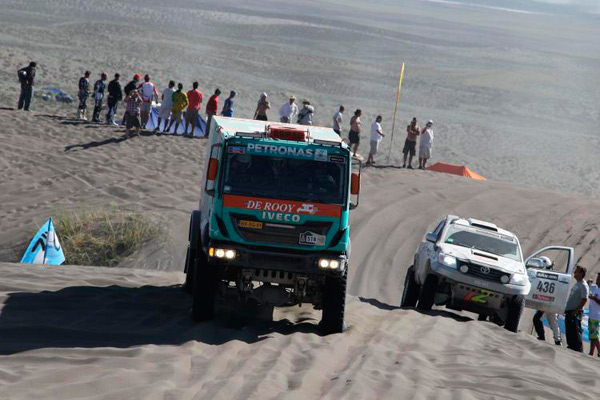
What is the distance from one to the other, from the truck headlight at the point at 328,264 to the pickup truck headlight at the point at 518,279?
3.96 metres

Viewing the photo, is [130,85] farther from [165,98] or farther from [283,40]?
[283,40]

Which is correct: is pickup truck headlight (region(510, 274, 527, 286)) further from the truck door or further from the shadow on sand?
the shadow on sand

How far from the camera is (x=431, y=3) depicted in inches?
6703

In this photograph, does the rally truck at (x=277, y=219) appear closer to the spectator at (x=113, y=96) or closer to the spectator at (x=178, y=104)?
the spectator at (x=178, y=104)

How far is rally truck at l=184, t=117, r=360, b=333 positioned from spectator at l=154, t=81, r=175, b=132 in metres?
15.7

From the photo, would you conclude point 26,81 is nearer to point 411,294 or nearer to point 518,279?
point 411,294

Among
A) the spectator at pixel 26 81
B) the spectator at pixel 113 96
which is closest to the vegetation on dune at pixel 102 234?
the spectator at pixel 113 96

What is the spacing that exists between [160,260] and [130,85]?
35.2ft

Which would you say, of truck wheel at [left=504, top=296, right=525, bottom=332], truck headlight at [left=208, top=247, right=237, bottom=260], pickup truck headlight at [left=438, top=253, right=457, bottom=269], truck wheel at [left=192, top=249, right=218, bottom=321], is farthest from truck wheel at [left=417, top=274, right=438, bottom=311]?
truck headlight at [left=208, top=247, right=237, bottom=260]

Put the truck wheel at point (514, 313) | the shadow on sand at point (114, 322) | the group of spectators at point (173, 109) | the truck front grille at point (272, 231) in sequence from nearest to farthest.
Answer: the shadow on sand at point (114, 322) → the truck front grille at point (272, 231) → the truck wheel at point (514, 313) → the group of spectators at point (173, 109)

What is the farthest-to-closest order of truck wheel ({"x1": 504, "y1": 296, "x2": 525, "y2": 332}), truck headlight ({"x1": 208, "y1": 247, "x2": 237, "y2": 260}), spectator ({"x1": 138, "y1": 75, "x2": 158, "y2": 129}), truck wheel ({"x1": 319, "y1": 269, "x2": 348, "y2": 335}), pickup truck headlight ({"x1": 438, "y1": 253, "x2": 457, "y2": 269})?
1. spectator ({"x1": 138, "y1": 75, "x2": 158, "y2": 129})
2. pickup truck headlight ({"x1": 438, "y1": 253, "x2": 457, "y2": 269})
3. truck wheel ({"x1": 504, "y1": 296, "x2": 525, "y2": 332})
4. truck wheel ({"x1": 319, "y1": 269, "x2": 348, "y2": 335})
5. truck headlight ({"x1": 208, "y1": 247, "x2": 237, "y2": 260})

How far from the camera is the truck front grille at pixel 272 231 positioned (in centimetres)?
1191

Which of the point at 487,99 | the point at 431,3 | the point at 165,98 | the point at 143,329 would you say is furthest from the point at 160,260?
the point at 431,3

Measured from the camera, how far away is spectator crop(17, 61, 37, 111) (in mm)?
28031
